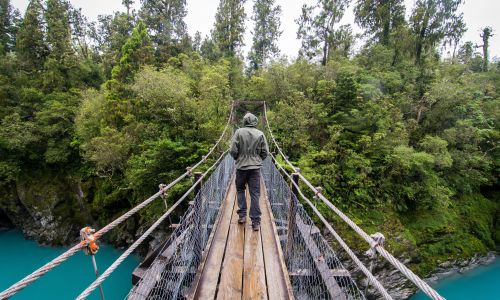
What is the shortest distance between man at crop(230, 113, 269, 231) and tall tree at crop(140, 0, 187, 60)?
1283 centimetres

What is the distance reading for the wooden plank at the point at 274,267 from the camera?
59.8 inches

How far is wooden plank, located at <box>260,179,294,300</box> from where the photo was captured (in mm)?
1519

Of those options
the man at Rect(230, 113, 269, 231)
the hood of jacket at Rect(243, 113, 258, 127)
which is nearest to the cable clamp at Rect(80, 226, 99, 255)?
the man at Rect(230, 113, 269, 231)

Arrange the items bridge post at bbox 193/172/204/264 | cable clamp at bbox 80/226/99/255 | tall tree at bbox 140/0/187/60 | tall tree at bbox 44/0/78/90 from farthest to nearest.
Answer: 1. tall tree at bbox 140/0/187/60
2. tall tree at bbox 44/0/78/90
3. bridge post at bbox 193/172/204/264
4. cable clamp at bbox 80/226/99/255

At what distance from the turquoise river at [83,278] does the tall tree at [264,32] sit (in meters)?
13.7

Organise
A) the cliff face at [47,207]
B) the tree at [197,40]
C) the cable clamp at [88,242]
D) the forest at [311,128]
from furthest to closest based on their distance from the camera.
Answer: the tree at [197,40]
the cliff face at [47,207]
the forest at [311,128]
the cable clamp at [88,242]

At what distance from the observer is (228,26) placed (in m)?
14.4

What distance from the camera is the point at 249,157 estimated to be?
221 centimetres

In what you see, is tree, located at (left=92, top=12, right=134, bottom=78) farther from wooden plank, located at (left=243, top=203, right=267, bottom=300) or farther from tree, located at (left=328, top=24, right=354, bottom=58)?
wooden plank, located at (left=243, top=203, right=267, bottom=300)

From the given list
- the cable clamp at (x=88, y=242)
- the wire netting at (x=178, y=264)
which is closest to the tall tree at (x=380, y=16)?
the wire netting at (x=178, y=264)

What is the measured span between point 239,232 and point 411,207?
604 cm

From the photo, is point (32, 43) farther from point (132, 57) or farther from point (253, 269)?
point (253, 269)

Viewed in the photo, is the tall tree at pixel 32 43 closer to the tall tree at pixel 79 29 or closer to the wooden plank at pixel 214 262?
the tall tree at pixel 79 29

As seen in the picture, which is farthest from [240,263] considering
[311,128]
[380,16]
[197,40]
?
[197,40]
